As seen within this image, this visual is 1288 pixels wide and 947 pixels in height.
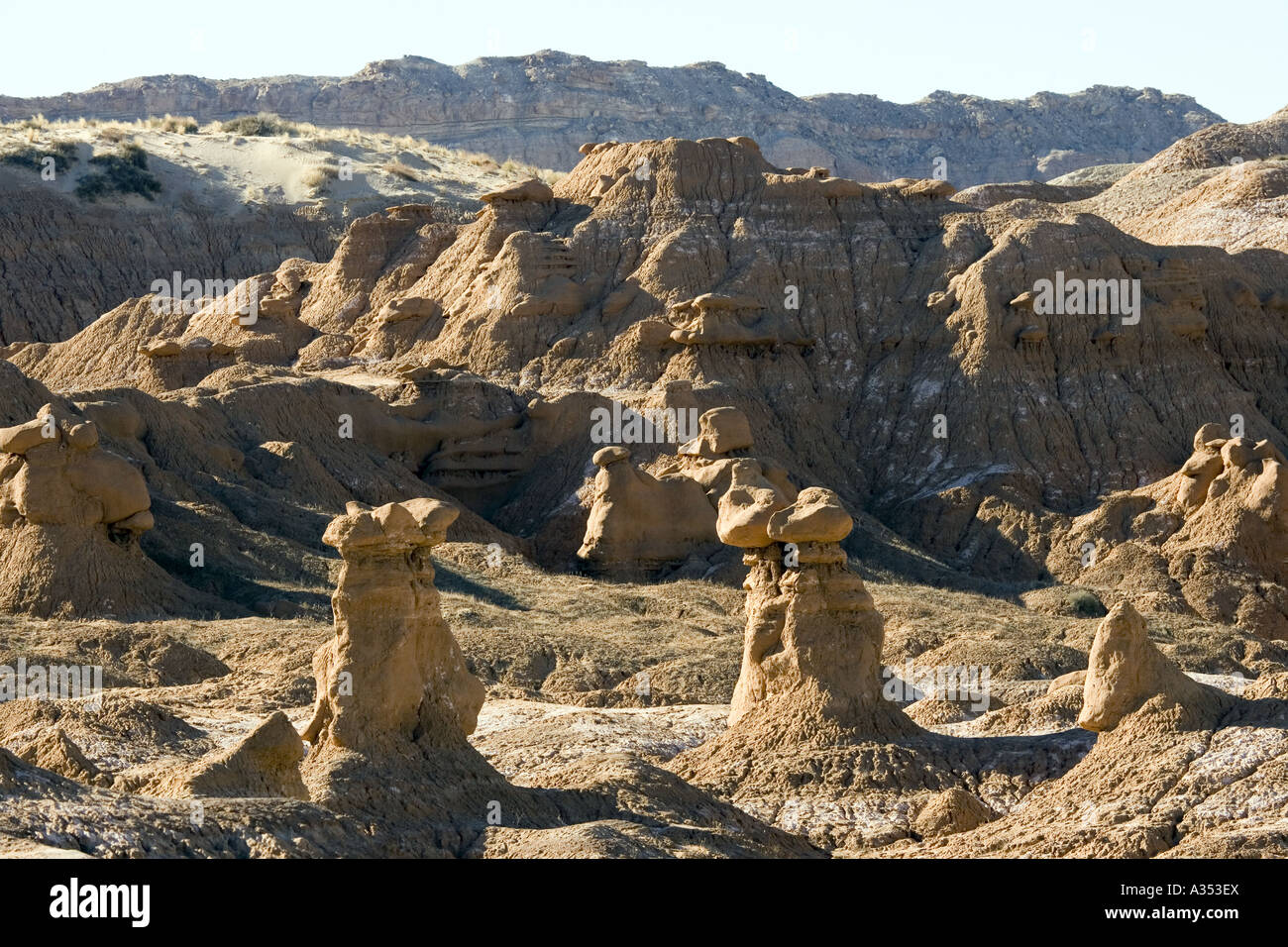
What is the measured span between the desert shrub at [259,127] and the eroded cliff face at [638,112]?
26617mm

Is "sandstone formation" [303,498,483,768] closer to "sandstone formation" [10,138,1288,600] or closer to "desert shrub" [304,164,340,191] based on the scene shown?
"sandstone formation" [10,138,1288,600]

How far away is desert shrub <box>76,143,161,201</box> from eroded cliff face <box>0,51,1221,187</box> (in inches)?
1861

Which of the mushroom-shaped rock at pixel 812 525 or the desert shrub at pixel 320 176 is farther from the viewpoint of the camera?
the desert shrub at pixel 320 176

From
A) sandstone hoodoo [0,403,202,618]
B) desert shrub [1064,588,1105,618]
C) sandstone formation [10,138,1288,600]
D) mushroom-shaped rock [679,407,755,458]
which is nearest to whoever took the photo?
sandstone hoodoo [0,403,202,618]

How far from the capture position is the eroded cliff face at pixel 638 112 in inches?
5113

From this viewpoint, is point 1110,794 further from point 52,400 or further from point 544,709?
point 52,400

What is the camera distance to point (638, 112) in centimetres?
13412

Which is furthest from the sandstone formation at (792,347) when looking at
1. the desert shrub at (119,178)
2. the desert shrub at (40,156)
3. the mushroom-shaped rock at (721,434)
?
the desert shrub at (40,156)

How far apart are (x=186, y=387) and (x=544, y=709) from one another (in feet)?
71.5

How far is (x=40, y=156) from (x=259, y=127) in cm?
1999

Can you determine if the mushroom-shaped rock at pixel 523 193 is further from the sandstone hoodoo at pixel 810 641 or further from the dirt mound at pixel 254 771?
the dirt mound at pixel 254 771

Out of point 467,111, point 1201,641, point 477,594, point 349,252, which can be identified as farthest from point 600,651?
point 467,111

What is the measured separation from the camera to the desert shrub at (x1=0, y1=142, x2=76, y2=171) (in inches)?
2842

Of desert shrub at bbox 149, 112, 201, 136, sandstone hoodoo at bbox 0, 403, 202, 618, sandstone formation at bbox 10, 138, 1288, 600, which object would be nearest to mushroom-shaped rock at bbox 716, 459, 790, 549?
sandstone hoodoo at bbox 0, 403, 202, 618
